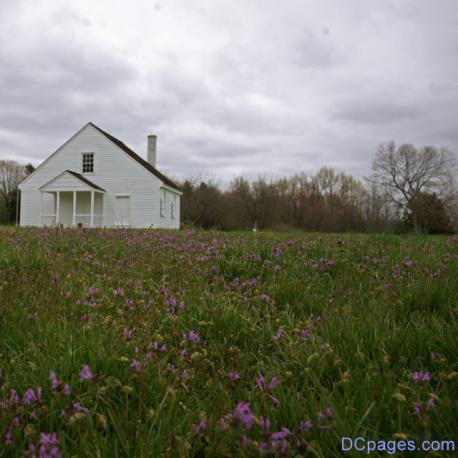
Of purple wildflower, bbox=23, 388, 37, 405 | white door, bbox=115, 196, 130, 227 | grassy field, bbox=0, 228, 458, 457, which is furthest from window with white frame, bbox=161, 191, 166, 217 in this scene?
purple wildflower, bbox=23, 388, 37, 405

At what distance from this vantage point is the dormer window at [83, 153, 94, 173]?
31.1 meters

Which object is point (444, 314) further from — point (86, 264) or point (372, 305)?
point (86, 264)

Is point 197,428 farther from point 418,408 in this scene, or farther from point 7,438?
point 418,408

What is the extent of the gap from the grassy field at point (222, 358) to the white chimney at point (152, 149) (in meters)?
35.9

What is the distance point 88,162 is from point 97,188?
10.1ft

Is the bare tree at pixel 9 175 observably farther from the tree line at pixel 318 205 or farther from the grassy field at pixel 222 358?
the grassy field at pixel 222 358

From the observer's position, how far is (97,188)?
29.6 m

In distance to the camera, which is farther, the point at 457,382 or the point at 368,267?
the point at 368,267

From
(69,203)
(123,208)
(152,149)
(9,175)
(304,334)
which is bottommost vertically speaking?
(304,334)

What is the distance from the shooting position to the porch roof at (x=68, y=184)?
28688 millimetres

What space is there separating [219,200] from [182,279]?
39.2 m

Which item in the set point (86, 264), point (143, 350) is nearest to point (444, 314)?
point (143, 350)

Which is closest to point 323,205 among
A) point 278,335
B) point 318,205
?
Answer: point 318,205

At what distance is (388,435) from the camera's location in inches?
65.5
